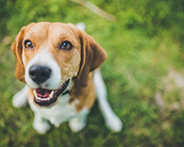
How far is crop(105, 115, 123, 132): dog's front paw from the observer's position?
3.31 metres

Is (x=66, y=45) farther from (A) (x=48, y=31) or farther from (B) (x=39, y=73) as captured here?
(B) (x=39, y=73)

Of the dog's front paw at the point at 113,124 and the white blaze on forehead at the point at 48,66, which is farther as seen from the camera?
the dog's front paw at the point at 113,124

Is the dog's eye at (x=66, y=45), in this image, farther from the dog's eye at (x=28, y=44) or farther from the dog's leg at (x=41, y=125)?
the dog's leg at (x=41, y=125)

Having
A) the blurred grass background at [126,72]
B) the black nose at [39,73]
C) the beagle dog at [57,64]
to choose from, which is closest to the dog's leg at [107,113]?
the blurred grass background at [126,72]

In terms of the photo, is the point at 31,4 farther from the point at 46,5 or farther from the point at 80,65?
the point at 80,65

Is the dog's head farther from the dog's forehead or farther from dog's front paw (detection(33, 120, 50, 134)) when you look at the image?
dog's front paw (detection(33, 120, 50, 134))

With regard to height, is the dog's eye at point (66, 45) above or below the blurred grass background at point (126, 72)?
above

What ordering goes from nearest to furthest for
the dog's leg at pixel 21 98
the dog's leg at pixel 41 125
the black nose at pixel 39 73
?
the black nose at pixel 39 73 → the dog's leg at pixel 41 125 → the dog's leg at pixel 21 98

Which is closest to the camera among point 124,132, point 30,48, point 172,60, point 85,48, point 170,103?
point 30,48


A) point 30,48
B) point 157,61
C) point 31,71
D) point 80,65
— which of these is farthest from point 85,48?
point 157,61

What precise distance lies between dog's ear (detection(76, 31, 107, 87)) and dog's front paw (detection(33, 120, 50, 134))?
134 centimetres

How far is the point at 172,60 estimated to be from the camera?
4.34 meters

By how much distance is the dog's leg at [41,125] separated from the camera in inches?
118

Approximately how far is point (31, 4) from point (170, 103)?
462cm
